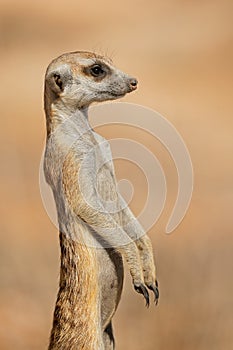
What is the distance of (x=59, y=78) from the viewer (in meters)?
3.02

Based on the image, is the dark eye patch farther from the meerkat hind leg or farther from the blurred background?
the blurred background

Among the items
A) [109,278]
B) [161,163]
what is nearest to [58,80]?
[109,278]

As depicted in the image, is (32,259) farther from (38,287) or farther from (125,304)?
(125,304)

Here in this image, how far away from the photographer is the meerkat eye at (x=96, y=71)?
10.2ft

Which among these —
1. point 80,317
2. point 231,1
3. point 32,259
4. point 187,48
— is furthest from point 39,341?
point 231,1

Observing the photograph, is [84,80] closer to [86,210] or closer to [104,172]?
[104,172]

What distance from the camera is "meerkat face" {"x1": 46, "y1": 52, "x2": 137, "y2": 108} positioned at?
3.04m

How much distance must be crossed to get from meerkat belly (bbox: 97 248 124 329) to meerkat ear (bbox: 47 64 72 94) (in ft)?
1.56

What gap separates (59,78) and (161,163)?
13.8 feet

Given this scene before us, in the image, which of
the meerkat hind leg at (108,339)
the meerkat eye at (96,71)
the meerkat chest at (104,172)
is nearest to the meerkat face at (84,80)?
the meerkat eye at (96,71)

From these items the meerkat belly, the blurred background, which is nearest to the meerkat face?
the meerkat belly

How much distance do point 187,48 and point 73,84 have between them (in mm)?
7889

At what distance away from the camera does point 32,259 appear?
253 inches

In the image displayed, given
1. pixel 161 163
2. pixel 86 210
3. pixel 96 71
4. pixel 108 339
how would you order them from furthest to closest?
pixel 161 163 < pixel 108 339 < pixel 96 71 < pixel 86 210
